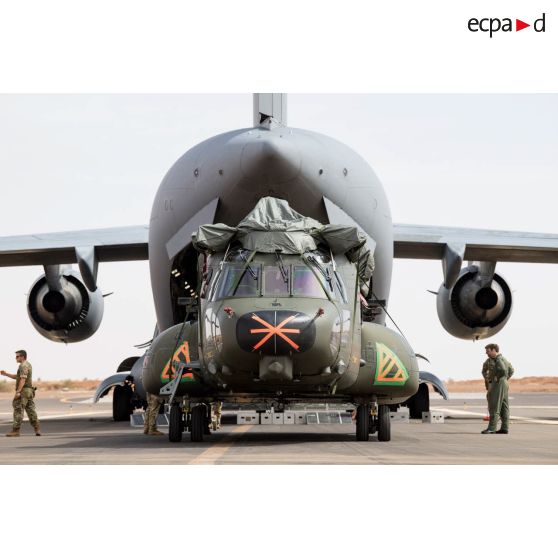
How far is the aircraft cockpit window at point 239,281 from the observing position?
41.1 ft

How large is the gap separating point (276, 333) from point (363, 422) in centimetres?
284

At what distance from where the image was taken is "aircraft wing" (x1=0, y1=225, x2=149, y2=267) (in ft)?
66.9

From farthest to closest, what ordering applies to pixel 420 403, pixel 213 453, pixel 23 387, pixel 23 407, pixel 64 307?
pixel 64 307, pixel 420 403, pixel 23 387, pixel 23 407, pixel 213 453

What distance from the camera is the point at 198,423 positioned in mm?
13805

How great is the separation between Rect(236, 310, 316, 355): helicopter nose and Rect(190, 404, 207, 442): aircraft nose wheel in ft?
7.84

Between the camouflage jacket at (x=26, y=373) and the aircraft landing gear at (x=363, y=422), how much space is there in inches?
233

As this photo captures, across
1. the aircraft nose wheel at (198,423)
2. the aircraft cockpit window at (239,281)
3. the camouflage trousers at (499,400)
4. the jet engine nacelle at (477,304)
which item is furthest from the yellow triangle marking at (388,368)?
the jet engine nacelle at (477,304)

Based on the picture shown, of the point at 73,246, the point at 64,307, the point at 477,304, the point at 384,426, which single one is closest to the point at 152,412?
the point at 384,426

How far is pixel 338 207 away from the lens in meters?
16.5

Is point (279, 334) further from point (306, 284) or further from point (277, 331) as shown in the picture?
point (306, 284)

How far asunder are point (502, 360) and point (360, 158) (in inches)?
163

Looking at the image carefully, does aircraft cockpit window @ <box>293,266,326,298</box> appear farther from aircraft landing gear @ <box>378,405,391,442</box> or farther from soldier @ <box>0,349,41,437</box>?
soldier @ <box>0,349,41,437</box>

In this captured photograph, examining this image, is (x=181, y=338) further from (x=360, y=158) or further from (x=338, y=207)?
(x=360, y=158)

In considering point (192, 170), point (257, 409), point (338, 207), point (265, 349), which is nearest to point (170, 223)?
point (192, 170)
